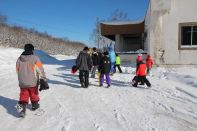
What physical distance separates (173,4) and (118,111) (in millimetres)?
12816

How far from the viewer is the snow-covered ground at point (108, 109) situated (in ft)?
21.3

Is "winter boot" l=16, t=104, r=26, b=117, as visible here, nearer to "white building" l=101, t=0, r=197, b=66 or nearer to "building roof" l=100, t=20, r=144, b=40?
"white building" l=101, t=0, r=197, b=66

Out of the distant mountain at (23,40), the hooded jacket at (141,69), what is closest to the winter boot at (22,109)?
the hooded jacket at (141,69)

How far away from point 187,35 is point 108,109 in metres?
12.4

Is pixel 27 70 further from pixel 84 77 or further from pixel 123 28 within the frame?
pixel 123 28

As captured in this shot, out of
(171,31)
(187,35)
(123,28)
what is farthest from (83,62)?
(123,28)

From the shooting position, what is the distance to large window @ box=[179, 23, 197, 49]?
18641 mm

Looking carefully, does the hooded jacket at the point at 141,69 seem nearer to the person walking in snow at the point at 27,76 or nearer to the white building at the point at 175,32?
the person walking in snow at the point at 27,76

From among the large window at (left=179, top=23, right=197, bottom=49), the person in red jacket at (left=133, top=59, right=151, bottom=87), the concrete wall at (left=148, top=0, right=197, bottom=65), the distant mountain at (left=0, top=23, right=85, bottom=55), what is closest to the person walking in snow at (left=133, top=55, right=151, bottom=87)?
the person in red jacket at (left=133, top=59, right=151, bottom=87)

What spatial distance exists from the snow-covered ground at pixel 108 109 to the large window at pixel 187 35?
269 inches

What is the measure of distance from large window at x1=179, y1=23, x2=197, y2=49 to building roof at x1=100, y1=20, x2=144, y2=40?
863cm

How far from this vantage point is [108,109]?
7988 mm

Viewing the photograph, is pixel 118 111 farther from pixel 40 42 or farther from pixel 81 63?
pixel 40 42

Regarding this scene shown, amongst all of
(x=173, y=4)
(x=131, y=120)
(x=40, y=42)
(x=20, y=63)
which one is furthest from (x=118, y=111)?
(x=40, y=42)
